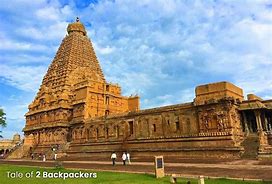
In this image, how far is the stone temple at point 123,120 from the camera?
29531 millimetres

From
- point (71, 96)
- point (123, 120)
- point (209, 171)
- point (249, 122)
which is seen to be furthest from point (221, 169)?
point (71, 96)

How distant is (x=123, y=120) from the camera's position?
40.2 meters

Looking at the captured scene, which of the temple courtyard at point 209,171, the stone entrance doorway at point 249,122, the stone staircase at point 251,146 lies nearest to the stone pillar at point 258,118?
the stone entrance doorway at point 249,122

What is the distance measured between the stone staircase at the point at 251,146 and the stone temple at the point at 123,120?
10 centimetres

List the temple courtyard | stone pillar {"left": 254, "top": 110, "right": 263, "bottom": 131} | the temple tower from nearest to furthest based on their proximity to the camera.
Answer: the temple courtyard
stone pillar {"left": 254, "top": 110, "right": 263, "bottom": 131}
the temple tower

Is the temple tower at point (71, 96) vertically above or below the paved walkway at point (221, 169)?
above

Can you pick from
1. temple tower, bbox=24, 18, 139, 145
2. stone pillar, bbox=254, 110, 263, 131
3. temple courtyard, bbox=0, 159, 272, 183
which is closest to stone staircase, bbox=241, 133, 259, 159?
stone pillar, bbox=254, 110, 263, 131

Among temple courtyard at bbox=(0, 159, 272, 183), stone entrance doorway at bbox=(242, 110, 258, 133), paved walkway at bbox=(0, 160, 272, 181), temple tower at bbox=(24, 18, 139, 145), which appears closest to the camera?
temple courtyard at bbox=(0, 159, 272, 183)

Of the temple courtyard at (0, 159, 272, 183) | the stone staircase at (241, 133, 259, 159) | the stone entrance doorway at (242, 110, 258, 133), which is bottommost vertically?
the temple courtyard at (0, 159, 272, 183)

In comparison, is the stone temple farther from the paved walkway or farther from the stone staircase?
the paved walkway

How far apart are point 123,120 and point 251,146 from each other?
61.3 ft

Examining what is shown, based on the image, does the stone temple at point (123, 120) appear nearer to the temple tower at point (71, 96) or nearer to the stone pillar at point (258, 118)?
the temple tower at point (71, 96)

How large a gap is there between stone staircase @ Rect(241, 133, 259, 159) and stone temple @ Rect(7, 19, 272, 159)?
97mm

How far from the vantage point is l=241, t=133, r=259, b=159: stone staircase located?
26.4 meters
